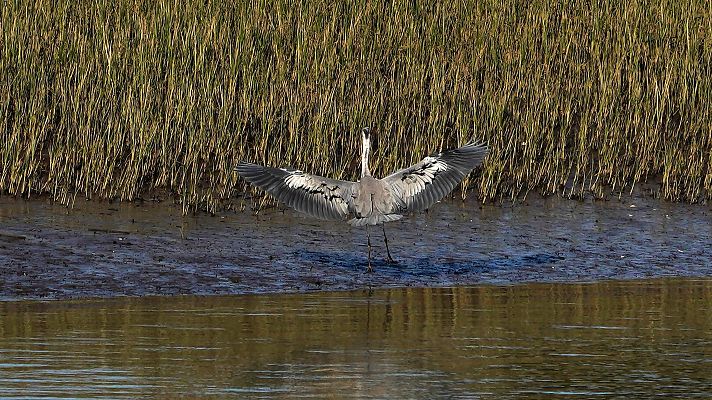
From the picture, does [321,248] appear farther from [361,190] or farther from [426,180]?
[426,180]

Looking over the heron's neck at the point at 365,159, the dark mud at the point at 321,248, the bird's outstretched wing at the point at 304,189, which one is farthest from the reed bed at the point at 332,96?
the heron's neck at the point at 365,159

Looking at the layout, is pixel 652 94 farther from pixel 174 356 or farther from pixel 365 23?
pixel 174 356

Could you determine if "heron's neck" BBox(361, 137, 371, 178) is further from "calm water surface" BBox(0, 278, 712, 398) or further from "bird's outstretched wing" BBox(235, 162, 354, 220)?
"calm water surface" BBox(0, 278, 712, 398)

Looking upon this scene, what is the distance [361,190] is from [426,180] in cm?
55

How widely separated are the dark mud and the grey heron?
39 cm

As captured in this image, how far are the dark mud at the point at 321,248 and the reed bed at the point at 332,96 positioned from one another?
40cm

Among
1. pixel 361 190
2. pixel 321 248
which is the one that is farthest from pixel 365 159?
pixel 321 248

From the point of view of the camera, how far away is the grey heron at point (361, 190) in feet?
32.9

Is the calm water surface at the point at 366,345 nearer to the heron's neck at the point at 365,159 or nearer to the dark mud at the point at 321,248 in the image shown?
the dark mud at the point at 321,248

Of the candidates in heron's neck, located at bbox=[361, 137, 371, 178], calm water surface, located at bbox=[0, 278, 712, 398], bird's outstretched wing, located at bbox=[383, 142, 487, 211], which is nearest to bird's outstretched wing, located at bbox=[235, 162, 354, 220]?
heron's neck, located at bbox=[361, 137, 371, 178]

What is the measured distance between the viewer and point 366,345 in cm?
682

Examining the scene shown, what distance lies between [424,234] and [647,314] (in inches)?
134


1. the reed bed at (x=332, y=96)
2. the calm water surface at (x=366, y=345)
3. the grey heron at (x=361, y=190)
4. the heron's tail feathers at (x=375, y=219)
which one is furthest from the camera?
the reed bed at (x=332, y=96)

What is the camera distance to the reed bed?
11734mm
